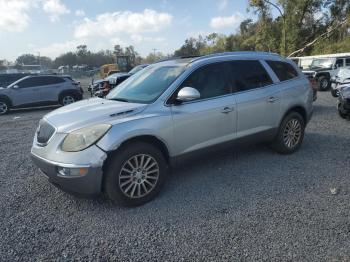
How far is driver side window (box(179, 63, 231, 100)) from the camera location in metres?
4.44

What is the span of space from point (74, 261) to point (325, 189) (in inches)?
128

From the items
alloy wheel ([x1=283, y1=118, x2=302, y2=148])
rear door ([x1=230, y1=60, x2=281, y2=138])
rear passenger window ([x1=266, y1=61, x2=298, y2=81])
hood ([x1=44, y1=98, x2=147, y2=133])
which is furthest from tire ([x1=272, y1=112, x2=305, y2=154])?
hood ([x1=44, y1=98, x2=147, y2=133])

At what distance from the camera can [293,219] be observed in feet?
11.6

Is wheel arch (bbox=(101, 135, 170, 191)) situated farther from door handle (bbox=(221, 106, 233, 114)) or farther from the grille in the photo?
door handle (bbox=(221, 106, 233, 114))

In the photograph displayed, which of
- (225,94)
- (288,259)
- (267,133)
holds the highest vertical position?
(225,94)

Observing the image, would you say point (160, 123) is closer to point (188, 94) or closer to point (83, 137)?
point (188, 94)

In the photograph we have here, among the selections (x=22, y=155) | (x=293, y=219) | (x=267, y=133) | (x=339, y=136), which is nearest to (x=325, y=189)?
(x=293, y=219)

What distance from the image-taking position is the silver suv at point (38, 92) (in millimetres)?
13680

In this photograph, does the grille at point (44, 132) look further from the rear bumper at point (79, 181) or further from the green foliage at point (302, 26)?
the green foliage at point (302, 26)

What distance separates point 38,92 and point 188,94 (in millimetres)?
11930

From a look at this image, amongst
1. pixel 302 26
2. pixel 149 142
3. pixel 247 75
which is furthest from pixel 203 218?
pixel 302 26

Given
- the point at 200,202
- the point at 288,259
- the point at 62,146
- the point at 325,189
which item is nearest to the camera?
the point at 288,259

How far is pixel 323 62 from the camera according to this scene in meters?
18.8

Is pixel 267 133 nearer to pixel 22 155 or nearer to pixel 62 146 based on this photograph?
pixel 62 146
